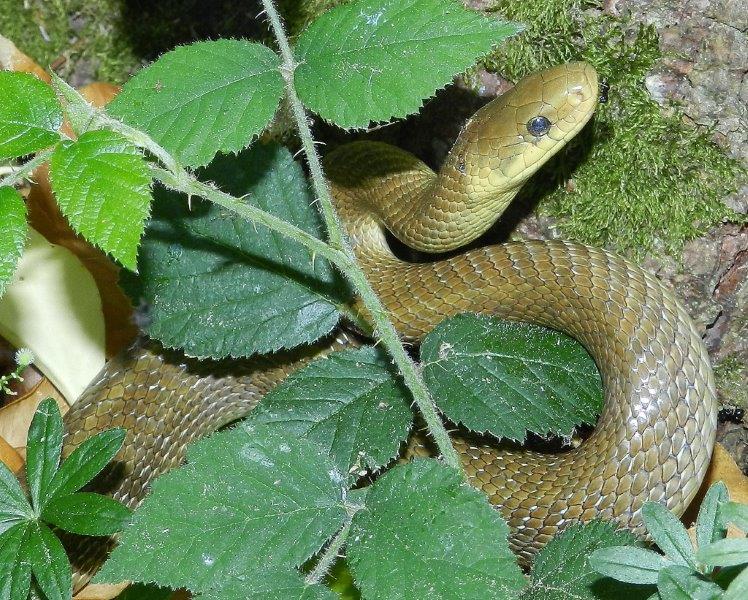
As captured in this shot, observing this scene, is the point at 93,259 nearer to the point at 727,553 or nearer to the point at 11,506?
the point at 11,506

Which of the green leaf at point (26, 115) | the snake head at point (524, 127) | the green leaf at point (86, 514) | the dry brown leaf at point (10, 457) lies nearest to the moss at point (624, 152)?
the snake head at point (524, 127)

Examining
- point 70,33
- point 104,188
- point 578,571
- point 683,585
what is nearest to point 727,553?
point 683,585

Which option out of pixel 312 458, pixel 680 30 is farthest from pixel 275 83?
pixel 680 30

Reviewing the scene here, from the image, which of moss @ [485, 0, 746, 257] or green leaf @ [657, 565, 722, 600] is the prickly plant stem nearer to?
green leaf @ [657, 565, 722, 600]

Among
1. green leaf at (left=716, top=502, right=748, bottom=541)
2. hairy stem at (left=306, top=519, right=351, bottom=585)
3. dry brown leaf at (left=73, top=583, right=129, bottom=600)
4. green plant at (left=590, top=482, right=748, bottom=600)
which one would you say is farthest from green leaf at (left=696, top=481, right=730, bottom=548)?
dry brown leaf at (left=73, top=583, right=129, bottom=600)

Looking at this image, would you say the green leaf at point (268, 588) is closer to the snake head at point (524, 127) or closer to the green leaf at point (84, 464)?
the green leaf at point (84, 464)

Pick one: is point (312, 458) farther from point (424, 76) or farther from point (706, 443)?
point (706, 443)
